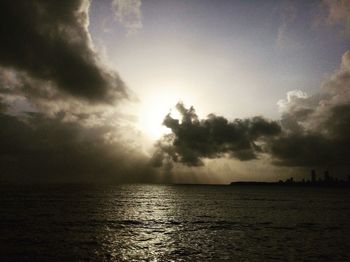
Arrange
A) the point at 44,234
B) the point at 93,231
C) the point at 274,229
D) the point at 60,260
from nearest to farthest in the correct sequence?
the point at 60,260 → the point at 44,234 → the point at 93,231 → the point at 274,229

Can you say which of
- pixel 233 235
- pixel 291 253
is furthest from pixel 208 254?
pixel 233 235

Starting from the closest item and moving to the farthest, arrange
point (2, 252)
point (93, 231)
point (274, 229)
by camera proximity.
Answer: point (2, 252) < point (93, 231) < point (274, 229)

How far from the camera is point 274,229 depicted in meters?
51.1

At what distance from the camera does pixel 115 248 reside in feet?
114

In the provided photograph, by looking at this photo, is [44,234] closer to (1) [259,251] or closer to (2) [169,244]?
(2) [169,244]

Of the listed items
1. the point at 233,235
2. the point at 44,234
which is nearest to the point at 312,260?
the point at 233,235

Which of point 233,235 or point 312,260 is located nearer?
point 312,260

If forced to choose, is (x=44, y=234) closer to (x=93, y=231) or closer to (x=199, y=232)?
(x=93, y=231)

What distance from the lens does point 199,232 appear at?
47688 mm

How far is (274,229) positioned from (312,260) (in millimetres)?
21221

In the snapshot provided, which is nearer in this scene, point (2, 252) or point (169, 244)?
point (2, 252)

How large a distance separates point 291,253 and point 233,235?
1235 centimetres

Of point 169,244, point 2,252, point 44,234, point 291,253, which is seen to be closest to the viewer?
point 2,252

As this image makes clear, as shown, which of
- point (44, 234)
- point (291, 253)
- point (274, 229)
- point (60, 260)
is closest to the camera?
point (60, 260)
